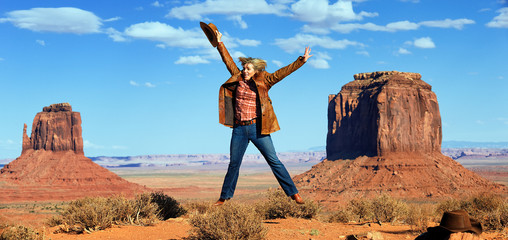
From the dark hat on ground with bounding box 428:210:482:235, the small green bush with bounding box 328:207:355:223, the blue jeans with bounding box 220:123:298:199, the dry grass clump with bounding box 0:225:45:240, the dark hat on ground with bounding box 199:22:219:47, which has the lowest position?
the small green bush with bounding box 328:207:355:223

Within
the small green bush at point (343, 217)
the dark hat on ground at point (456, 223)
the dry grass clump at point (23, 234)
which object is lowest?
the small green bush at point (343, 217)

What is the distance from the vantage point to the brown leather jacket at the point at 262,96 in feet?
27.1

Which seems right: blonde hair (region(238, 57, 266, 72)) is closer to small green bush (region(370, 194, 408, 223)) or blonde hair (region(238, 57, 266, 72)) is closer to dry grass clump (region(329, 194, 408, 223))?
dry grass clump (region(329, 194, 408, 223))

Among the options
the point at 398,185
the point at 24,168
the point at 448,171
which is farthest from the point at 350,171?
the point at 24,168

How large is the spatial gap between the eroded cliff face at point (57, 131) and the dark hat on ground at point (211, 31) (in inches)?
3570

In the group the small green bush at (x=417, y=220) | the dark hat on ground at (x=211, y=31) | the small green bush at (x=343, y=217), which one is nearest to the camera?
the dark hat on ground at (x=211, y=31)

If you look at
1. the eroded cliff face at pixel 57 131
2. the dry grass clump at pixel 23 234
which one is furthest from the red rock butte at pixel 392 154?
the dry grass clump at pixel 23 234

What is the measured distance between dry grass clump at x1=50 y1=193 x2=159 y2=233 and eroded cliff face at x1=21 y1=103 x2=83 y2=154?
87412 mm

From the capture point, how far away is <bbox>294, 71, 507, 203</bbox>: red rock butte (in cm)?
6275

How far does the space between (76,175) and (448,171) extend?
60550mm

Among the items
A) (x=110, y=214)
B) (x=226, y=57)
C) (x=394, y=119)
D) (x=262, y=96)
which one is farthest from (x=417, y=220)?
(x=394, y=119)

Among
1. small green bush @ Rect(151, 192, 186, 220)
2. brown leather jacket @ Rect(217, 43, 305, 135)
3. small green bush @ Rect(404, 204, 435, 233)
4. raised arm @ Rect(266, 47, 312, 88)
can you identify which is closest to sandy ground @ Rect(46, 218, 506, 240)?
small green bush @ Rect(404, 204, 435, 233)

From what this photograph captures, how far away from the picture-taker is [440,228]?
6176mm

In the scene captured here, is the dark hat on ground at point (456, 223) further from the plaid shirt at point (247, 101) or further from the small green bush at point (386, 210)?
the small green bush at point (386, 210)
